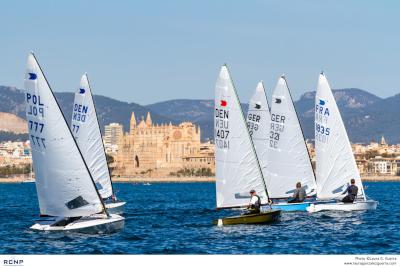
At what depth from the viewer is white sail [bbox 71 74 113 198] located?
1784 inches

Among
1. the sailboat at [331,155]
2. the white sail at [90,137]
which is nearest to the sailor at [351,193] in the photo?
the sailboat at [331,155]

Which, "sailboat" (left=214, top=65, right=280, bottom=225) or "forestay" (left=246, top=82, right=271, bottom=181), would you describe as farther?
"forestay" (left=246, top=82, right=271, bottom=181)

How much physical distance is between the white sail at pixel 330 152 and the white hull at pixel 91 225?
1289cm

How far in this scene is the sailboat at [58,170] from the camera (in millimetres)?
30641

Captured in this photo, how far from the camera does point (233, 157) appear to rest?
3541 cm

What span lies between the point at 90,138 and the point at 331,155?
32.9 feet

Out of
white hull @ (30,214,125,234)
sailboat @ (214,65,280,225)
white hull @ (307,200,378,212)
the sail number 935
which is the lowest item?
white hull @ (30,214,125,234)

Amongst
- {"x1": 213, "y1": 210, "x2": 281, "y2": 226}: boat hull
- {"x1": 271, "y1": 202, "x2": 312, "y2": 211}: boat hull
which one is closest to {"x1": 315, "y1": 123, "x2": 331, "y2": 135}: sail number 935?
{"x1": 271, "y1": 202, "x2": 312, "y2": 211}: boat hull

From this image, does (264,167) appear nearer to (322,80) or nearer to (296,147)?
(296,147)

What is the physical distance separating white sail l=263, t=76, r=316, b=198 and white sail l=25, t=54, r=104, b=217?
1409 cm

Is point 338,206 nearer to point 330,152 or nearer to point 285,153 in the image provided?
point 330,152
